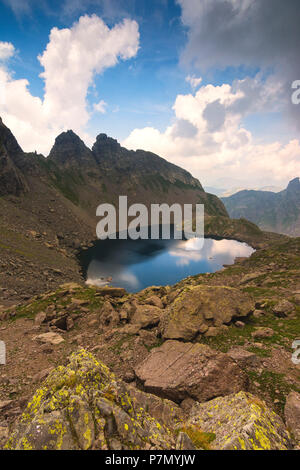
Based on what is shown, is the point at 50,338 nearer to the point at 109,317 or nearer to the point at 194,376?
the point at 109,317

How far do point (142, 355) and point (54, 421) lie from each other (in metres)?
11.9

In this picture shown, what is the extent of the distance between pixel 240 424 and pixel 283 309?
15.5 m

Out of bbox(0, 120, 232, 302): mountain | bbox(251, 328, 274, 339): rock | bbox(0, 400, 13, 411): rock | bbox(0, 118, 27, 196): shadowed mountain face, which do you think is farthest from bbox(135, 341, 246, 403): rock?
bbox(0, 118, 27, 196): shadowed mountain face

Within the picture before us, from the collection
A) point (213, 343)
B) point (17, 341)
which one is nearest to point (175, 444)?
point (213, 343)

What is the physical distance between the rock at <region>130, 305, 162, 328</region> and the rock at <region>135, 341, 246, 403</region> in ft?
21.6

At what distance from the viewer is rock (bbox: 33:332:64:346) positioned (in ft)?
65.0

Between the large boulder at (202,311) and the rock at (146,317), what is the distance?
2221 millimetres

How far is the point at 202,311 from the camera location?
17766mm

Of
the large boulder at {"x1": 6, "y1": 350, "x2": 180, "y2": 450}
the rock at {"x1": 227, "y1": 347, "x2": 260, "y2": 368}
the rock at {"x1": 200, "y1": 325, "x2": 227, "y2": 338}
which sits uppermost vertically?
the large boulder at {"x1": 6, "y1": 350, "x2": 180, "y2": 450}

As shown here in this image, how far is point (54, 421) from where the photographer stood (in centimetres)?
567

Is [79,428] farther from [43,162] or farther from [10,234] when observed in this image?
[43,162]

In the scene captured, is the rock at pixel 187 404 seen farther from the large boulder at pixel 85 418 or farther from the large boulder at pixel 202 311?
the large boulder at pixel 202 311

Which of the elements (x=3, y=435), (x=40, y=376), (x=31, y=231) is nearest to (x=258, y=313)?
(x=40, y=376)

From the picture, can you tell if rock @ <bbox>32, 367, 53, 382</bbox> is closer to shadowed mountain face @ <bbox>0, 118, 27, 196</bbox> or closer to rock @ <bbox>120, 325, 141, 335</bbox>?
rock @ <bbox>120, 325, 141, 335</bbox>
